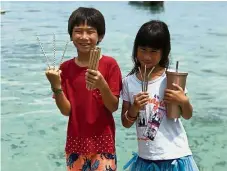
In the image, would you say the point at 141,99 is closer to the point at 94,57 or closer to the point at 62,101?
the point at 94,57

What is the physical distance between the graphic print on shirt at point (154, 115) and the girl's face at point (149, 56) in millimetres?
188

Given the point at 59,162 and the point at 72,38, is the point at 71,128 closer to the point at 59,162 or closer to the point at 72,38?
the point at 72,38

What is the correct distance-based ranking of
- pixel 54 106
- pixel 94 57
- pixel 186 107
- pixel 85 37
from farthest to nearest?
pixel 54 106, pixel 85 37, pixel 186 107, pixel 94 57

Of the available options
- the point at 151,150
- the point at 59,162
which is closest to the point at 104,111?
the point at 151,150

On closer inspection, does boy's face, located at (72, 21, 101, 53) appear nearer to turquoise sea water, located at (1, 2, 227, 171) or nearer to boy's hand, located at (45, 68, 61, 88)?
boy's hand, located at (45, 68, 61, 88)

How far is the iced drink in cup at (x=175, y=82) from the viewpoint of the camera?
2219 mm

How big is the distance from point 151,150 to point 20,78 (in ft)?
20.2

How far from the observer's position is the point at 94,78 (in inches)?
87.4

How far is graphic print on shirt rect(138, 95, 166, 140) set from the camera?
2393 mm

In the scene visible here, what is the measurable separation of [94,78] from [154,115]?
1.38ft

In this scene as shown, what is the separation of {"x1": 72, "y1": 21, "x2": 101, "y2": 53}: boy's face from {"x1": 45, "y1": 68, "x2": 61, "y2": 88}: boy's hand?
23cm

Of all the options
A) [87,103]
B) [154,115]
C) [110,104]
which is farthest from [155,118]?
[87,103]

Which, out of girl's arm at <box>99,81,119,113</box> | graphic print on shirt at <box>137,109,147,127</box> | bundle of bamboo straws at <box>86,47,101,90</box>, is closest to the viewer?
bundle of bamboo straws at <box>86,47,101,90</box>

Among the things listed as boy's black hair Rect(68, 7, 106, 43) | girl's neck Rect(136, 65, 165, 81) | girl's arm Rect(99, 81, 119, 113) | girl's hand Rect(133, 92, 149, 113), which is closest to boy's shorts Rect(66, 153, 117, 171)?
girl's arm Rect(99, 81, 119, 113)
